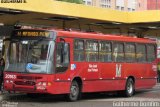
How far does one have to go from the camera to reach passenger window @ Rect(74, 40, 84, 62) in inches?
777

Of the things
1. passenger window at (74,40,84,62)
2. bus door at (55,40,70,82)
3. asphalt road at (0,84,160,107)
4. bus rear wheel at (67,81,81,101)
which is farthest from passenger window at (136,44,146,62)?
bus door at (55,40,70,82)

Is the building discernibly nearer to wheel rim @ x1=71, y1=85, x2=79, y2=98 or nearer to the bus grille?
wheel rim @ x1=71, y1=85, x2=79, y2=98

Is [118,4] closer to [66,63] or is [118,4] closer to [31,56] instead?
[66,63]

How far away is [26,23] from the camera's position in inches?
1123

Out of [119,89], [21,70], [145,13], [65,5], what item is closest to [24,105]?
[21,70]

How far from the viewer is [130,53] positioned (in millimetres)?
23625

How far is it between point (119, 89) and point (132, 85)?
1.37 meters

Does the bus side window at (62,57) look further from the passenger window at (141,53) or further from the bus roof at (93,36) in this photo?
the passenger window at (141,53)

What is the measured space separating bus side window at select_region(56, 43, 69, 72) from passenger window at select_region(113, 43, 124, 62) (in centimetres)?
382

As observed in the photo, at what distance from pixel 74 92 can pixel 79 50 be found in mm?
1691

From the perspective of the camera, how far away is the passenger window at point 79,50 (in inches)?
777

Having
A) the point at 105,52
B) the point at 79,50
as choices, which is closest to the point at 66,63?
the point at 79,50

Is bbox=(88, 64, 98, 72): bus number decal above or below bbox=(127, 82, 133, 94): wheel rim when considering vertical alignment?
above

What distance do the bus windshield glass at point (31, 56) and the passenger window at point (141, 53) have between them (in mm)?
6858
